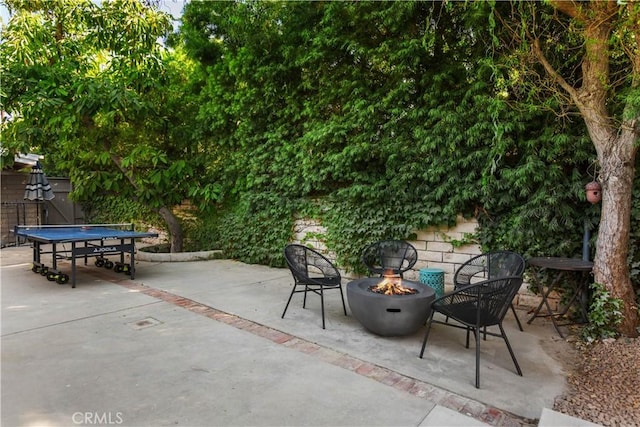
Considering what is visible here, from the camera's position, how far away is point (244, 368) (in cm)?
279

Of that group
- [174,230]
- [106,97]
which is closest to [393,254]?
[174,230]

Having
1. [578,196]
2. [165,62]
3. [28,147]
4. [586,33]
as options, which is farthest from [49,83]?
[578,196]

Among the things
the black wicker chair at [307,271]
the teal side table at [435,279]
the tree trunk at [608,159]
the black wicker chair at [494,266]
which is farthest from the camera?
the teal side table at [435,279]

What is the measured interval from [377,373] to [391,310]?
680 millimetres

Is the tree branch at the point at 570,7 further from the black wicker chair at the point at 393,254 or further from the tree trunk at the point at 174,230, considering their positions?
the tree trunk at the point at 174,230

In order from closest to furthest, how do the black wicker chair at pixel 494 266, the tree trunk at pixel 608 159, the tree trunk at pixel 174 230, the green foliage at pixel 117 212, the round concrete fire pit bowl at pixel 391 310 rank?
the round concrete fire pit bowl at pixel 391 310 → the tree trunk at pixel 608 159 → the black wicker chair at pixel 494 266 → the tree trunk at pixel 174 230 → the green foliage at pixel 117 212

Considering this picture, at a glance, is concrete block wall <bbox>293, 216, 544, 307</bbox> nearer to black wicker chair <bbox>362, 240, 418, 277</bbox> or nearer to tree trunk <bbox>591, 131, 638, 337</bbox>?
black wicker chair <bbox>362, 240, 418, 277</bbox>

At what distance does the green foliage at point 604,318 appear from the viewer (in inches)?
134

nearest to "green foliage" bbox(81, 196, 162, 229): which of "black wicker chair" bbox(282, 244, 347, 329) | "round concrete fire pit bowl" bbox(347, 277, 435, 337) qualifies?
"black wicker chair" bbox(282, 244, 347, 329)

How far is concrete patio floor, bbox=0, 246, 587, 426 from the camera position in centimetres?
Result: 220

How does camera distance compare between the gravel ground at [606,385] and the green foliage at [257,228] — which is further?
the green foliage at [257,228]

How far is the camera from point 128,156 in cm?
738

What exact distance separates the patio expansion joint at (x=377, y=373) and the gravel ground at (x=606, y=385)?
1.57ft

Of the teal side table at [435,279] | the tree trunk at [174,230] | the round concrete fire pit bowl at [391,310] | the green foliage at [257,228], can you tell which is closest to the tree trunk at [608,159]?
the teal side table at [435,279]
